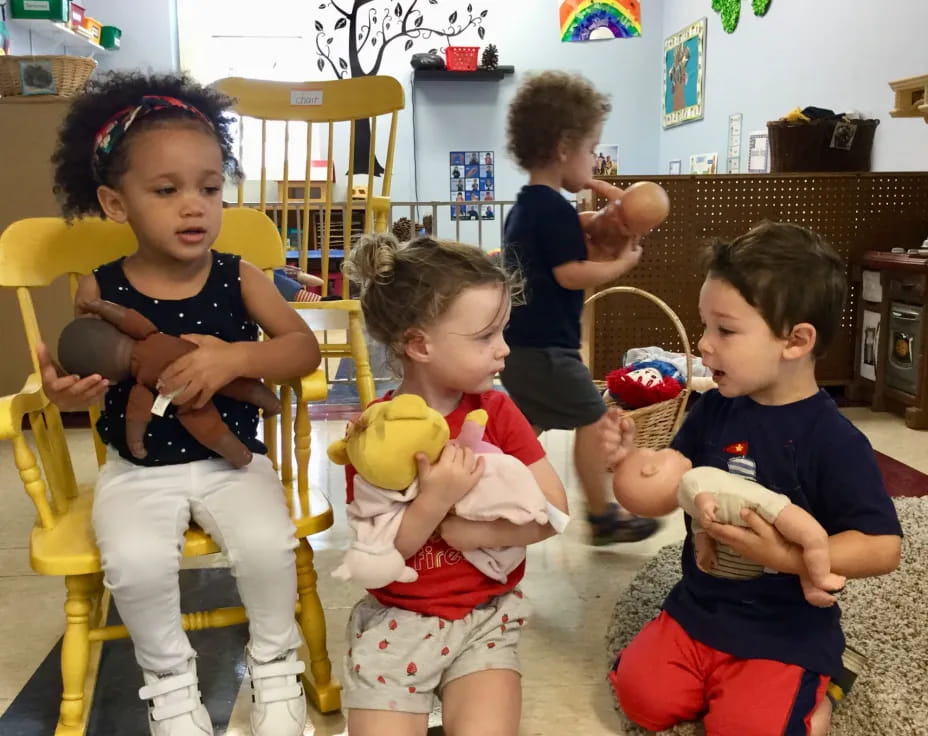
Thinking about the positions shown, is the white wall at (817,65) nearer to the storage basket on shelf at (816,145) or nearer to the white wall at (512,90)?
the storage basket on shelf at (816,145)

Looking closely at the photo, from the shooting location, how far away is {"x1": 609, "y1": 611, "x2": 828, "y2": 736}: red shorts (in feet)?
3.39

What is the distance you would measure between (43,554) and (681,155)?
5280 mm

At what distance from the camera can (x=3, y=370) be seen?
2.73 meters

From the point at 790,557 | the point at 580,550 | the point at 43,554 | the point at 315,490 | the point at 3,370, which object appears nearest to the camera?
the point at 790,557

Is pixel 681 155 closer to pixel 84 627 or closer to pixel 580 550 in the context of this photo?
pixel 580 550

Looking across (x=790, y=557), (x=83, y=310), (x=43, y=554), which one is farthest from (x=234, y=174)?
(x=790, y=557)

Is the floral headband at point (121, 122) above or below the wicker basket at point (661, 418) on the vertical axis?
above

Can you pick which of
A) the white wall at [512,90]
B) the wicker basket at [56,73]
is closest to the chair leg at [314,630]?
the wicker basket at [56,73]

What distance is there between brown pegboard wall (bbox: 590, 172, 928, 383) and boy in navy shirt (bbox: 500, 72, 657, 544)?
129cm

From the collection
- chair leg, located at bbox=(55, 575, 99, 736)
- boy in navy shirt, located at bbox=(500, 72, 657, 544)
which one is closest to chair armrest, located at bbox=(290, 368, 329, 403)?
chair leg, located at bbox=(55, 575, 99, 736)

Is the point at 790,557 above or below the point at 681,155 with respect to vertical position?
below

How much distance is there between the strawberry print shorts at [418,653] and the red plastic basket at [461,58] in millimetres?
5469

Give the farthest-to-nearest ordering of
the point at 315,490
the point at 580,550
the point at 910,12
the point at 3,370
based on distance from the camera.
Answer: the point at 910,12
the point at 3,370
the point at 580,550
the point at 315,490

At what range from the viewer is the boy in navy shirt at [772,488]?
38.9 inches
